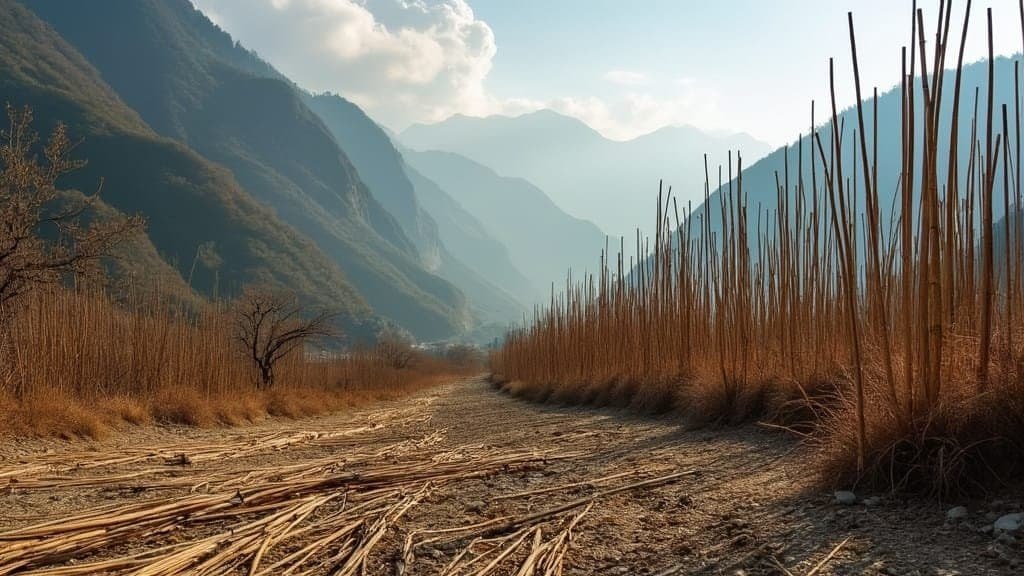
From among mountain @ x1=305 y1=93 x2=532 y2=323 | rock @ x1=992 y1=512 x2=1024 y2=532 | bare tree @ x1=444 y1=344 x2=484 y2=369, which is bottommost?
bare tree @ x1=444 y1=344 x2=484 y2=369

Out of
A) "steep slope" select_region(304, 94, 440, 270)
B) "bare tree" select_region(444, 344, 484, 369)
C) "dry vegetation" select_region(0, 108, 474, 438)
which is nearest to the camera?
"dry vegetation" select_region(0, 108, 474, 438)

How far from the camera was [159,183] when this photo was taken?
4691 centimetres

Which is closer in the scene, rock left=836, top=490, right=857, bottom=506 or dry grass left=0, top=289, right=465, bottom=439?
rock left=836, top=490, right=857, bottom=506

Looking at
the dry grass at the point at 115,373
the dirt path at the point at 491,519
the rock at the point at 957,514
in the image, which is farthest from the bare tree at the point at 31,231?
the rock at the point at 957,514

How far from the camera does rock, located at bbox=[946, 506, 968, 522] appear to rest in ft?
6.45

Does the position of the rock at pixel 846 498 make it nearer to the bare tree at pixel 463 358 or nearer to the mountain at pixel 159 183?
the mountain at pixel 159 183

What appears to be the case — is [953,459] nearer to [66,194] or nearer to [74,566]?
[74,566]

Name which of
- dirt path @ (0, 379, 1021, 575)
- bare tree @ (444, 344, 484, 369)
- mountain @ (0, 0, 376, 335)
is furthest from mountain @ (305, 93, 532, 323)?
dirt path @ (0, 379, 1021, 575)

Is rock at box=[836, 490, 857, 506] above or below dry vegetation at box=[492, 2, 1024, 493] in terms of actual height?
below

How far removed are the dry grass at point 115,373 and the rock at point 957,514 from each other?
20.1 ft

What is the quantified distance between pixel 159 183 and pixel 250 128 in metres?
41.0

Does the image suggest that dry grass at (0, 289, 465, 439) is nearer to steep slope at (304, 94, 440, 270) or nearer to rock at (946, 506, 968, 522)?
rock at (946, 506, 968, 522)

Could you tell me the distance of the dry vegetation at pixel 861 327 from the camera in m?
2.26

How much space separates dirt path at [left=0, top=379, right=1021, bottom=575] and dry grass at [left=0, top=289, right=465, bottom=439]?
2.06m
